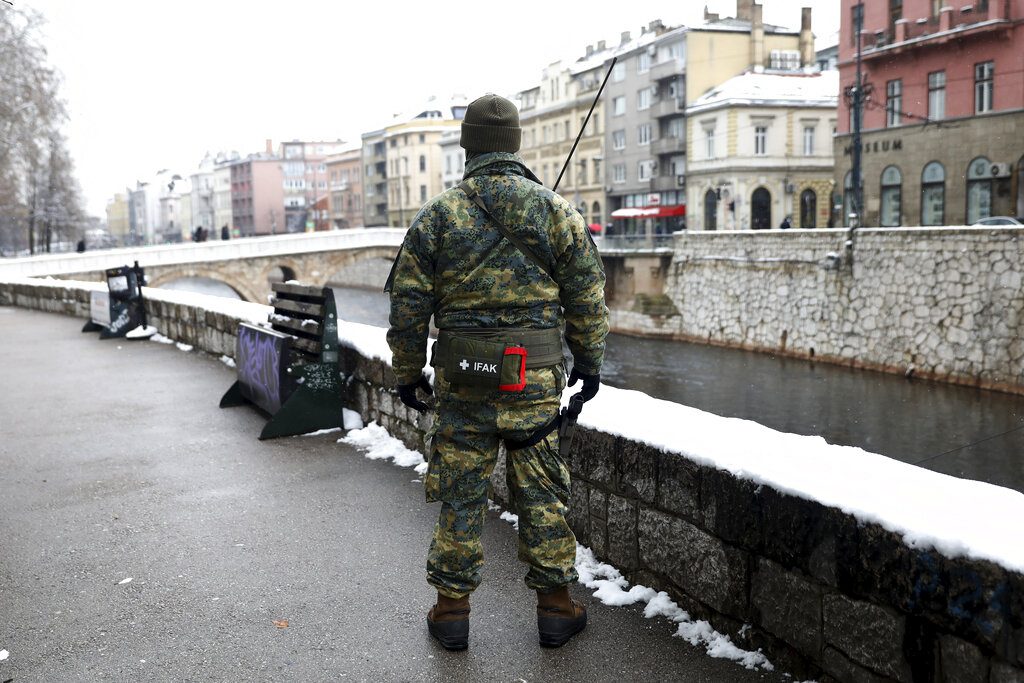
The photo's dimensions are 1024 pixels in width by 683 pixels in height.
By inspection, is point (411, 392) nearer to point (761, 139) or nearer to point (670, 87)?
point (761, 139)

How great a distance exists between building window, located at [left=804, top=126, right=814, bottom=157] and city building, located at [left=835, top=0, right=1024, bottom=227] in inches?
374

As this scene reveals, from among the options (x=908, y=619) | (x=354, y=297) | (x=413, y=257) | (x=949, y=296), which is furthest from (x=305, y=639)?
(x=354, y=297)

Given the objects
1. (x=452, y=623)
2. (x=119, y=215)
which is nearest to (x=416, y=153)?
(x=452, y=623)

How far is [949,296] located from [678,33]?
96.5 ft

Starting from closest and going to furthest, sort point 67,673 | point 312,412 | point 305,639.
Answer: point 67,673 < point 305,639 < point 312,412

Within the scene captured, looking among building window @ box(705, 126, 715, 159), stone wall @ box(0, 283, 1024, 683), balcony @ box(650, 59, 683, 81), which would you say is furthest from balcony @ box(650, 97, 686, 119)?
stone wall @ box(0, 283, 1024, 683)

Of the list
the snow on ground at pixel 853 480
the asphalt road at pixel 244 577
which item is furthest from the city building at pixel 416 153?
the snow on ground at pixel 853 480

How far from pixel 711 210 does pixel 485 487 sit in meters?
46.7

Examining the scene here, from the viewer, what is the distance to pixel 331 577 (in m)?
4.05

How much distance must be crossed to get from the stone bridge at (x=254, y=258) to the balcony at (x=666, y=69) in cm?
1557

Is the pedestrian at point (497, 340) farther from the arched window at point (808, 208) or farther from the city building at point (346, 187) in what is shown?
the city building at point (346, 187)

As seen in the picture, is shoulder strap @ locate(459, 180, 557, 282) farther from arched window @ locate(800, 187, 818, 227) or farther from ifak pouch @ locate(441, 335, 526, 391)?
arched window @ locate(800, 187, 818, 227)

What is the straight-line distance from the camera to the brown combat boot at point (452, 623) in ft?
11.0

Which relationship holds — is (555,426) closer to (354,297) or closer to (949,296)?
(949,296)
